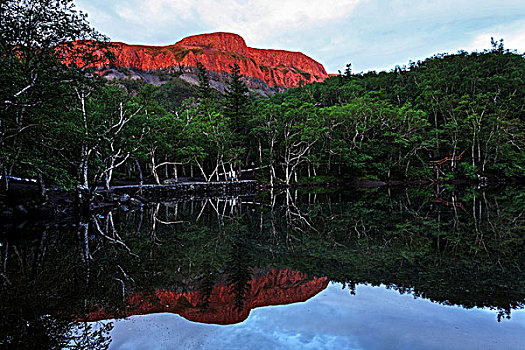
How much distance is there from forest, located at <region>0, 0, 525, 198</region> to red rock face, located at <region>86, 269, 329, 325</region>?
9.30 metres

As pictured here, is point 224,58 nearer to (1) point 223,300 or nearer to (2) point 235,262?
(2) point 235,262

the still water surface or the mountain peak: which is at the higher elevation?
the mountain peak

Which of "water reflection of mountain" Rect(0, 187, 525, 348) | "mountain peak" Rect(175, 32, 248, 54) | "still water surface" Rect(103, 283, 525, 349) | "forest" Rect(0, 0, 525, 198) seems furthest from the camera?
"mountain peak" Rect(175, 32, 248, 54)

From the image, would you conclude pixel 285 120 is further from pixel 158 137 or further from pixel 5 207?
pixel 5 207

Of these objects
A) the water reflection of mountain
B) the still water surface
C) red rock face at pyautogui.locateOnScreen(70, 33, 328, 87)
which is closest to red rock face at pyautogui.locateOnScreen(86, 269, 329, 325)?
the water reflection of mountain

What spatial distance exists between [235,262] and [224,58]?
146540 mm

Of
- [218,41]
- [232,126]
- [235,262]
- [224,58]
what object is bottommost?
[235,262]

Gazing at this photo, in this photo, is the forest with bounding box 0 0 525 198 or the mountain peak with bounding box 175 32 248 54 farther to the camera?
the mountain peak with bounding box 175 32 248 54

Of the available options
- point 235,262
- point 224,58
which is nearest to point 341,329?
point 235,262

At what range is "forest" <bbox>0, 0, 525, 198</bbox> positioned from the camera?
507 inches

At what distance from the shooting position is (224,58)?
14225 cm

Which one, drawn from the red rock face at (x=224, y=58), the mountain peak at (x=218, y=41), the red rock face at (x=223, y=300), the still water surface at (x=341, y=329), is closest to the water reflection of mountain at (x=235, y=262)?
the red rock face at (x=223, y=300)

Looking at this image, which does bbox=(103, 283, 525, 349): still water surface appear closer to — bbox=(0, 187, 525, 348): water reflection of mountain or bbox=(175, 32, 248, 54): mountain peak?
bbox=(0, 187, 525, 348): water reflection of mountain

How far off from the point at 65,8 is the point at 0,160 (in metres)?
6.68
